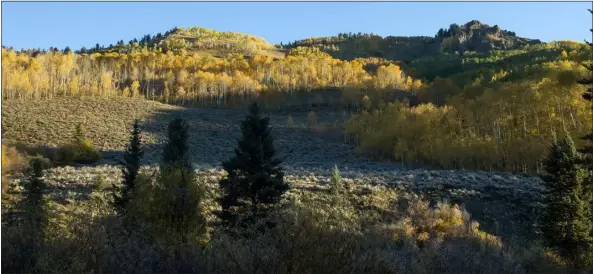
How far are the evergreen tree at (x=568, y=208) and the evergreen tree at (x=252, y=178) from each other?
13.9 meters

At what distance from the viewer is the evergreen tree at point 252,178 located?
953 inches

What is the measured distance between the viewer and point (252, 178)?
79.7 feet

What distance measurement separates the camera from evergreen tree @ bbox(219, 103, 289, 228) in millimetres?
24203

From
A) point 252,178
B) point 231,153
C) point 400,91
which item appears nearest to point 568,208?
point 252,178

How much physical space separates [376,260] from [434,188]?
3776 centimetres

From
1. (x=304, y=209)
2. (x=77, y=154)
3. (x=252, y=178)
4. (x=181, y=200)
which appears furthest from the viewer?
(x=77, y=154)

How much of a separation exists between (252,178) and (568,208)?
1604 centimetres

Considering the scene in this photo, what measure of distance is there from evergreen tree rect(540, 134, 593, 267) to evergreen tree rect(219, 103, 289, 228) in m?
13.9

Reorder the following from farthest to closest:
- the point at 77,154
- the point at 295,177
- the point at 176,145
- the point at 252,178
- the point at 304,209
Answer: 1. the point at 77,154
2. the point at 295,177
3. the point at 176,145
4. the point at 252,178
5. the point at 304,209

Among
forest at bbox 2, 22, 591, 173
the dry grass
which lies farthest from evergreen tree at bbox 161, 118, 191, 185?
forest at bbox 2, 22, 591, 173

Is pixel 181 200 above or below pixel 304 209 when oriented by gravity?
below

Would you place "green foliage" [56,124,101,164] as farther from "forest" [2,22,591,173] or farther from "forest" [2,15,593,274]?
"forest" [2,22,591,173]

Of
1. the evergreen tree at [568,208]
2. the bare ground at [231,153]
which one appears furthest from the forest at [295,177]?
the bare ground at [231,153]

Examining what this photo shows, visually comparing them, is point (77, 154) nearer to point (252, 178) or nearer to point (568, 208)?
point (252, 178)
